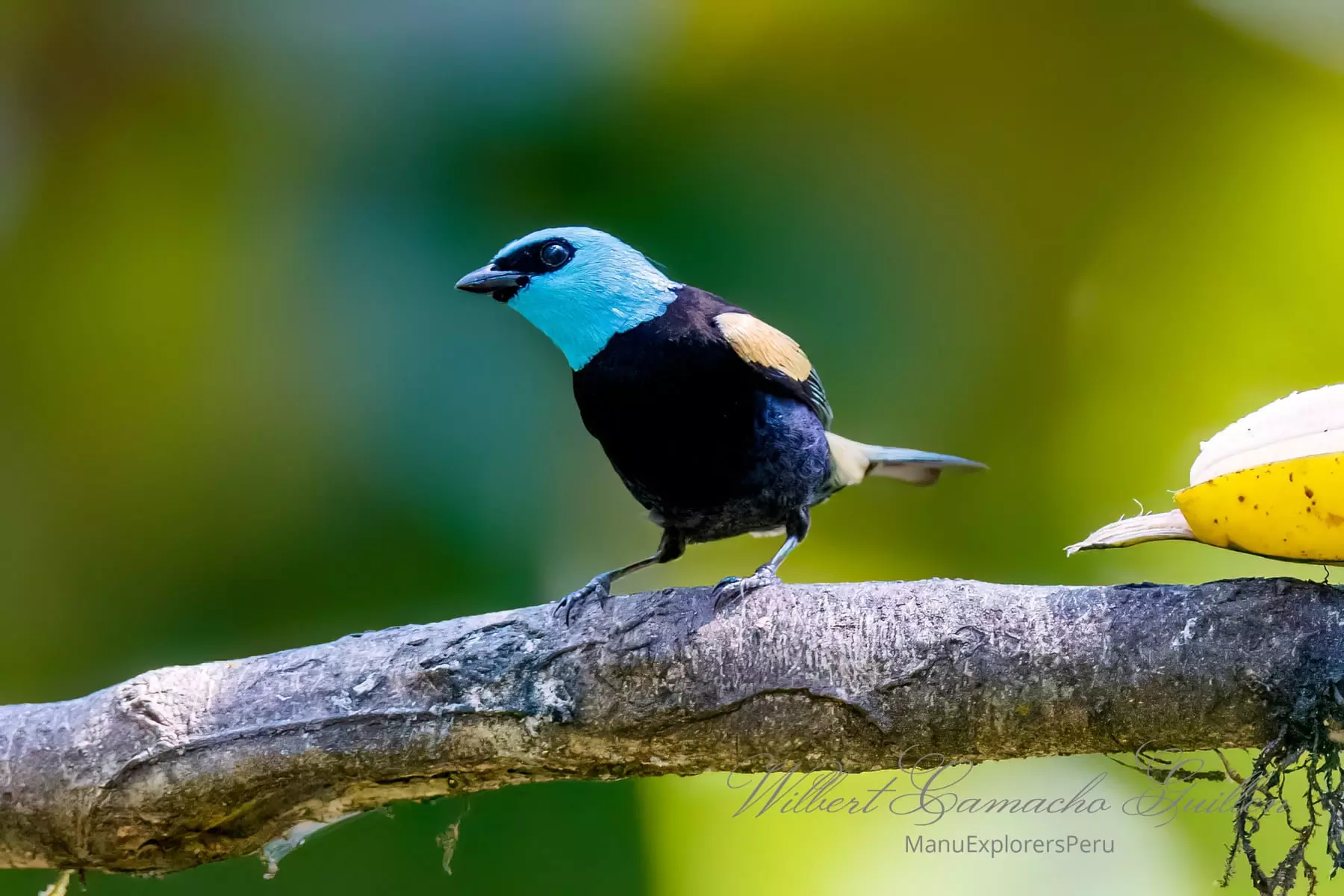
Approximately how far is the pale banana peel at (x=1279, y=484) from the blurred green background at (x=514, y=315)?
4.73 feet

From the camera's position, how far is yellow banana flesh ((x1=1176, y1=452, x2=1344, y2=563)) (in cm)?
123

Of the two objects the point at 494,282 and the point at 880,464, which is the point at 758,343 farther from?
the point at 880,464

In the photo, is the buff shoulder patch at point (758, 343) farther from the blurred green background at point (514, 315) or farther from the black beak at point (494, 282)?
the blurred green background at point (514, 315)

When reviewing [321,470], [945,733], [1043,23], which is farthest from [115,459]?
[1043,23]

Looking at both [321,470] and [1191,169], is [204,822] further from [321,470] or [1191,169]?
[1191,169]

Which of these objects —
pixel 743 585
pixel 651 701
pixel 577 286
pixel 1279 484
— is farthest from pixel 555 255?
pixel 1279 484

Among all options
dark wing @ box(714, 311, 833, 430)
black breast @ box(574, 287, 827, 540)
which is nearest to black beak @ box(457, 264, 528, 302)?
black breast @ box(574, 287, 827, 540)

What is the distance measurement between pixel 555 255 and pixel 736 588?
0.80 metres

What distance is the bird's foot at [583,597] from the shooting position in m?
1.63

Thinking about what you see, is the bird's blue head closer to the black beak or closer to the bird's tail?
the black beak

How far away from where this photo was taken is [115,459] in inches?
125

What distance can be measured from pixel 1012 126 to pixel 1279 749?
94.7 inches

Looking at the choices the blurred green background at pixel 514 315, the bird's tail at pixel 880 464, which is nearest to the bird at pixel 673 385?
the bird's tail at pixel 880 464

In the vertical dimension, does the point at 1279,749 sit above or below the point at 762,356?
below
